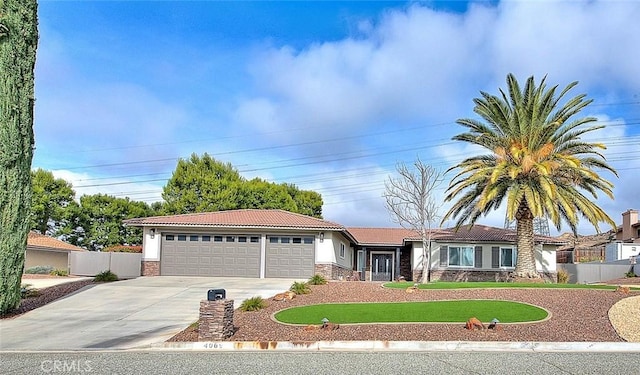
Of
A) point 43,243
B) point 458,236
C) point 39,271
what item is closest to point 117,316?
point 39,271

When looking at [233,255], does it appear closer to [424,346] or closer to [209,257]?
[209,257]

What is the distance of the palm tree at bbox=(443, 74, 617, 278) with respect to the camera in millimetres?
23625

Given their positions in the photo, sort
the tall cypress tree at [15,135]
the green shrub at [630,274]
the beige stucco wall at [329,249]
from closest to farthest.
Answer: the tall cypress tree at [15,135] → the beige stucco wall at [329,249] → the green shrub at [630,274]

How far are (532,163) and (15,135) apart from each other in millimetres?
18740

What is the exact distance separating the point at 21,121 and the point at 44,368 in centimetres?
951

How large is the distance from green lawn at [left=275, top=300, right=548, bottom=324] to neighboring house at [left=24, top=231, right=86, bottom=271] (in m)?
27.1

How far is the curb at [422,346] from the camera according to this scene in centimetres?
1197

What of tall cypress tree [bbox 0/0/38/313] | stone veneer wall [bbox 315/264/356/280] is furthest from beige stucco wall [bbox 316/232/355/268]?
tall cypress tree [bbox 0/0/38/313]

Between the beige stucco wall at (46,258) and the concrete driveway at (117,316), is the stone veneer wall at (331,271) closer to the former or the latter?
the concrete driveway at (117,316)

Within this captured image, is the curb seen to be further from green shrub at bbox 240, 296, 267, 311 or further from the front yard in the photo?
green shrub at bbox 240, 296, 267, 311

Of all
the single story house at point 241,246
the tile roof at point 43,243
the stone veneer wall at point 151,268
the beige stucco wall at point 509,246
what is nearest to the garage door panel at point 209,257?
the single story house at point 241,246

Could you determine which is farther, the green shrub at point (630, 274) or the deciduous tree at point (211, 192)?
Result: the deciduous tree at point (211, 192)

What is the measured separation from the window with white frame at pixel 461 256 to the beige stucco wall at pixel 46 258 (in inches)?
956

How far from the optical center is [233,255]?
29.4 meters
